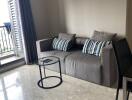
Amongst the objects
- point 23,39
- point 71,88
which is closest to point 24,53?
point 23,39

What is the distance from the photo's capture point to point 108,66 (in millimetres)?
2984

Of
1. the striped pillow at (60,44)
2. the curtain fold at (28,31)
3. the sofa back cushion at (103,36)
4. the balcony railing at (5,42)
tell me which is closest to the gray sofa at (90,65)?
the striped pillow at (60,44)

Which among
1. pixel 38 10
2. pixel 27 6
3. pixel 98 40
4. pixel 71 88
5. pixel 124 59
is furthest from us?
pixel 38 10

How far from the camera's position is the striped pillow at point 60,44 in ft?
13.0

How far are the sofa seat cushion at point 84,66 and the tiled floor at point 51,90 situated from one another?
110mm

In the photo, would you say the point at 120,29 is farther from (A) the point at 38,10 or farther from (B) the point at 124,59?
(A) the point at 38,10

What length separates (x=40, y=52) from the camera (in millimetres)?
4199

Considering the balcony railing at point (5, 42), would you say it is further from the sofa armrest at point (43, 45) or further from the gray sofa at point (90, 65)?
the gray sofa at point (90, 65)

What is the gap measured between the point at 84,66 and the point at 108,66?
1.56 ft

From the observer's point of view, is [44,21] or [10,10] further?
[44,21]

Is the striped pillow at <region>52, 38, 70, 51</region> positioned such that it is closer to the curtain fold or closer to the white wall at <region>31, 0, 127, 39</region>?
the white wall at <region>31, 0, 127, 39</region>

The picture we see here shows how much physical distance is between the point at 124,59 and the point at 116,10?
1660 millimetres

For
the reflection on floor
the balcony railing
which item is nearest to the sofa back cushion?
the reflection on floor

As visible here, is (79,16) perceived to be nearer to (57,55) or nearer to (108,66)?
(57,55)
